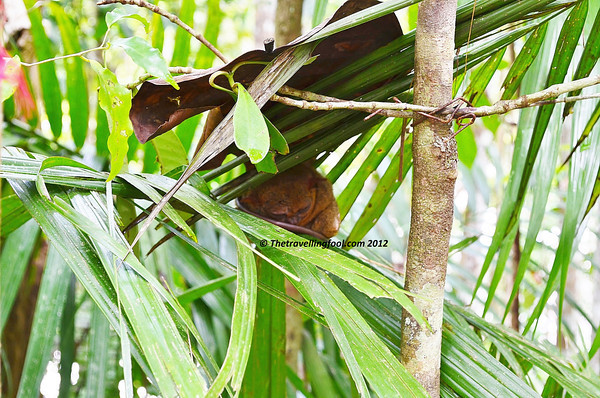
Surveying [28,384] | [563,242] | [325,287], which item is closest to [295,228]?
[325,287]

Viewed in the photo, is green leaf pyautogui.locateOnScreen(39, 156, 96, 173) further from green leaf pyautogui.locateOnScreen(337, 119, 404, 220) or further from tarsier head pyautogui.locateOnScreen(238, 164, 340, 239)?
green leaf pyautogui.locateOnScreen(337, 119, 404, 220)

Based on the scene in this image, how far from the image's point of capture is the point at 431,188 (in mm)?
436

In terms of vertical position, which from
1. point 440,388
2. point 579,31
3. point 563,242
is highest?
point 579,31

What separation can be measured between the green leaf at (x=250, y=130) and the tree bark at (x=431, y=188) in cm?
13

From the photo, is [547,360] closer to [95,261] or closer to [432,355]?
[432,355]

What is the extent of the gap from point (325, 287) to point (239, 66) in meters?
0.18

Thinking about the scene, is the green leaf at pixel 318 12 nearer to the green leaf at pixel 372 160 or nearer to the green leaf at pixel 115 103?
the green leaf at pixel 372 160

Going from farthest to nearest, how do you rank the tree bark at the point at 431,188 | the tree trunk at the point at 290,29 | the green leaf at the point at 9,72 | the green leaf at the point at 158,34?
the tree trunk at the point at 290,29 < the green leaf at the point at 158,34 < the tree bark at the point at 431,188 < the green leaf at the point at 9,72

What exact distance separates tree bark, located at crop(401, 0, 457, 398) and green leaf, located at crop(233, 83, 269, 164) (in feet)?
0.44

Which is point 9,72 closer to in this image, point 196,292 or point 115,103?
point 115,103

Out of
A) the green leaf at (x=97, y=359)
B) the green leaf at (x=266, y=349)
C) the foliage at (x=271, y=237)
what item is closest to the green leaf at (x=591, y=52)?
the foliage at (x=271, y=237)

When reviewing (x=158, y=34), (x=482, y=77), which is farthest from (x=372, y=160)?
(x=158, y=34)

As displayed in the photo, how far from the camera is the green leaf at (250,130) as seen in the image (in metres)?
0.37

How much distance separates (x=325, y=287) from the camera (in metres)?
0.43
